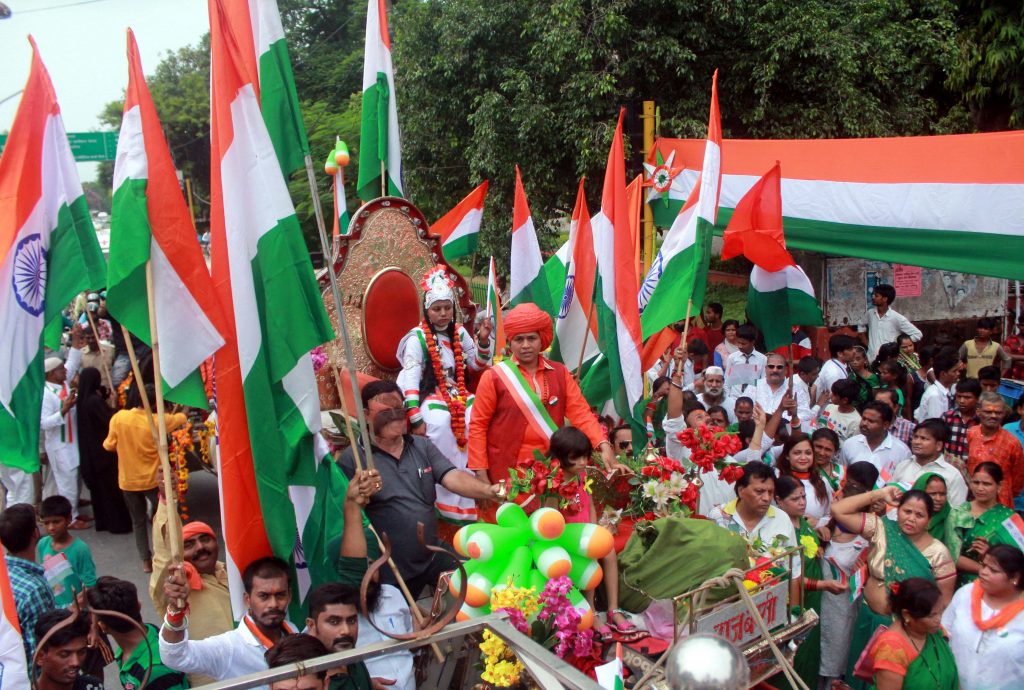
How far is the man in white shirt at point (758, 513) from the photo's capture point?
4.57 m

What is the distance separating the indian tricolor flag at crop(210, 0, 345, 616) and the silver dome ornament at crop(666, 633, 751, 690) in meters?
2.53

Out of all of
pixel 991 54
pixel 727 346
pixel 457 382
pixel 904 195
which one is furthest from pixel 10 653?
pixel 991 54

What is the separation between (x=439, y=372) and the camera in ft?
20.8

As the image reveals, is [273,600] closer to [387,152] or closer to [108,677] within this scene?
[108,677]

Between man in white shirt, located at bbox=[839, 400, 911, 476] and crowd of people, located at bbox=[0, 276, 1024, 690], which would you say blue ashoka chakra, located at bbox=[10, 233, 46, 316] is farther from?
man in white shirt, located at bbox=[839, 400, 911, 476]

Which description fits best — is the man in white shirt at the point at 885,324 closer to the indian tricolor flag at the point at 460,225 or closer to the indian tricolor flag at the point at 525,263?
the indian tricolor flag at the point at 525,263

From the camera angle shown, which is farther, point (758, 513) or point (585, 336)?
point (585, 336)

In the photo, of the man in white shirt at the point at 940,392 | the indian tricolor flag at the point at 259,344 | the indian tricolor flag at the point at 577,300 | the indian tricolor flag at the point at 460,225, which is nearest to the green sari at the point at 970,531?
the man in white shirt at the point at 940,392

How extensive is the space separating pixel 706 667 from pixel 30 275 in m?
3.56

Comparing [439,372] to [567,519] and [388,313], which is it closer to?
[388,313]

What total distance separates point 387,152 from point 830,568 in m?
4.80

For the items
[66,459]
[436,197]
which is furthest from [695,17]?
[66,459]

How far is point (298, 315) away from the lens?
4.09 metres

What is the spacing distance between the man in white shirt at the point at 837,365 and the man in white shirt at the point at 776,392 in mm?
566
